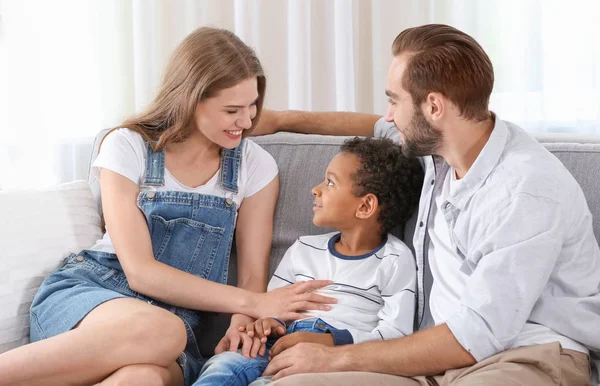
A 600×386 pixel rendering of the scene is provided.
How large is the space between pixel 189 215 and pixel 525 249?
0.85 meters

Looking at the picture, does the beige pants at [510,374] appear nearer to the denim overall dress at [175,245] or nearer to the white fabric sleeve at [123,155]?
the denim overall dress at [175,245]

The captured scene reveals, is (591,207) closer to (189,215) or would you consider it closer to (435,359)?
(435,359)

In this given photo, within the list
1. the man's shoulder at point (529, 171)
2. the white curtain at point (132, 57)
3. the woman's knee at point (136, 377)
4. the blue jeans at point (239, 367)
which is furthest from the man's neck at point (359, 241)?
the white curtain at point (132, 57)

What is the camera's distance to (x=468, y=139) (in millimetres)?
1589

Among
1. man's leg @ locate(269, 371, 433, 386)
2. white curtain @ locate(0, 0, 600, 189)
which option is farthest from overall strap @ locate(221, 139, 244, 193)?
white curtain @ locate(0, 0, 600, 189)

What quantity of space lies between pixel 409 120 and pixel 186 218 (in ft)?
1.99

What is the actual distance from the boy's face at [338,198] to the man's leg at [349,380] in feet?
1.61

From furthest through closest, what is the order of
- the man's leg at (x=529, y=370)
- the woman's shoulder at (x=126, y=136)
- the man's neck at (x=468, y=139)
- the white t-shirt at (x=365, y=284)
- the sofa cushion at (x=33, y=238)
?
the woman's shoulder at (x=126, y=136)
the sofa cushion at (x=33, y=238)
the white t-shirt at (x=365, y=284)
the man's neck at (x=468, y=139)
the man's leg at (x=529, y=370)

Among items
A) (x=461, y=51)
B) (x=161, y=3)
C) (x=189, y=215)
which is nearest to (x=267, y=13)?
(x=161, y=3)

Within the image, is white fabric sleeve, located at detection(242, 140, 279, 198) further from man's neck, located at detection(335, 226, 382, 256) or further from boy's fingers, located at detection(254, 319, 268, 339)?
boy's fingers, located at detection(254, 319, 268, 339)

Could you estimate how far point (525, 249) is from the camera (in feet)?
4.50

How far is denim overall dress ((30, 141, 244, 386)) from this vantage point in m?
1.82

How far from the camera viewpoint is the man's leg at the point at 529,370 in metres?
1.34

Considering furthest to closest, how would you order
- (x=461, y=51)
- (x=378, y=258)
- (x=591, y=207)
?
1. (x=378, y=258)
2. (x=591, y=207)
3. (x=461, y=51)
